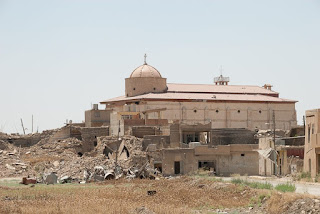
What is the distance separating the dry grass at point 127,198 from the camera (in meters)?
25.5

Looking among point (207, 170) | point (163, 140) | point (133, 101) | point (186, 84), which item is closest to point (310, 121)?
point (207, 170)

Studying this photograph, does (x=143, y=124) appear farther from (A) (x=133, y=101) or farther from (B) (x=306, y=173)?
(B) (x=306, y=173)

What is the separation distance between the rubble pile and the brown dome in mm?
14511

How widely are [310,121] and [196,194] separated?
11.2m

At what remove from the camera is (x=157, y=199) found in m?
29.4

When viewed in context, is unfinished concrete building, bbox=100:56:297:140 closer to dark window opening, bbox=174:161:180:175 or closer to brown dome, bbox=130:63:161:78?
brown dome, bbox=130:63:161:78

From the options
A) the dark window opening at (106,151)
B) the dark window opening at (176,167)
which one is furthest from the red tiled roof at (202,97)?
the dark window opening at (176,167)

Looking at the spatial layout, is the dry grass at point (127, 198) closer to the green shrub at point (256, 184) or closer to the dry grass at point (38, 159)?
the green shrub at point (256, 184)

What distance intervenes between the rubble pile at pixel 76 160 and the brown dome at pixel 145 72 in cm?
1451

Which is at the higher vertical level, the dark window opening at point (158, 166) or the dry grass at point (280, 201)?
the dark window opening at point (158, 166)

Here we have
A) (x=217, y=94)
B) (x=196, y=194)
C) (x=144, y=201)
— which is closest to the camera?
(x=144, y=201)

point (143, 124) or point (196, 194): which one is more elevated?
point (143, 124)

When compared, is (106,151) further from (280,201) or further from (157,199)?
(280,201)

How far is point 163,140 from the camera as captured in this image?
4756 cm
